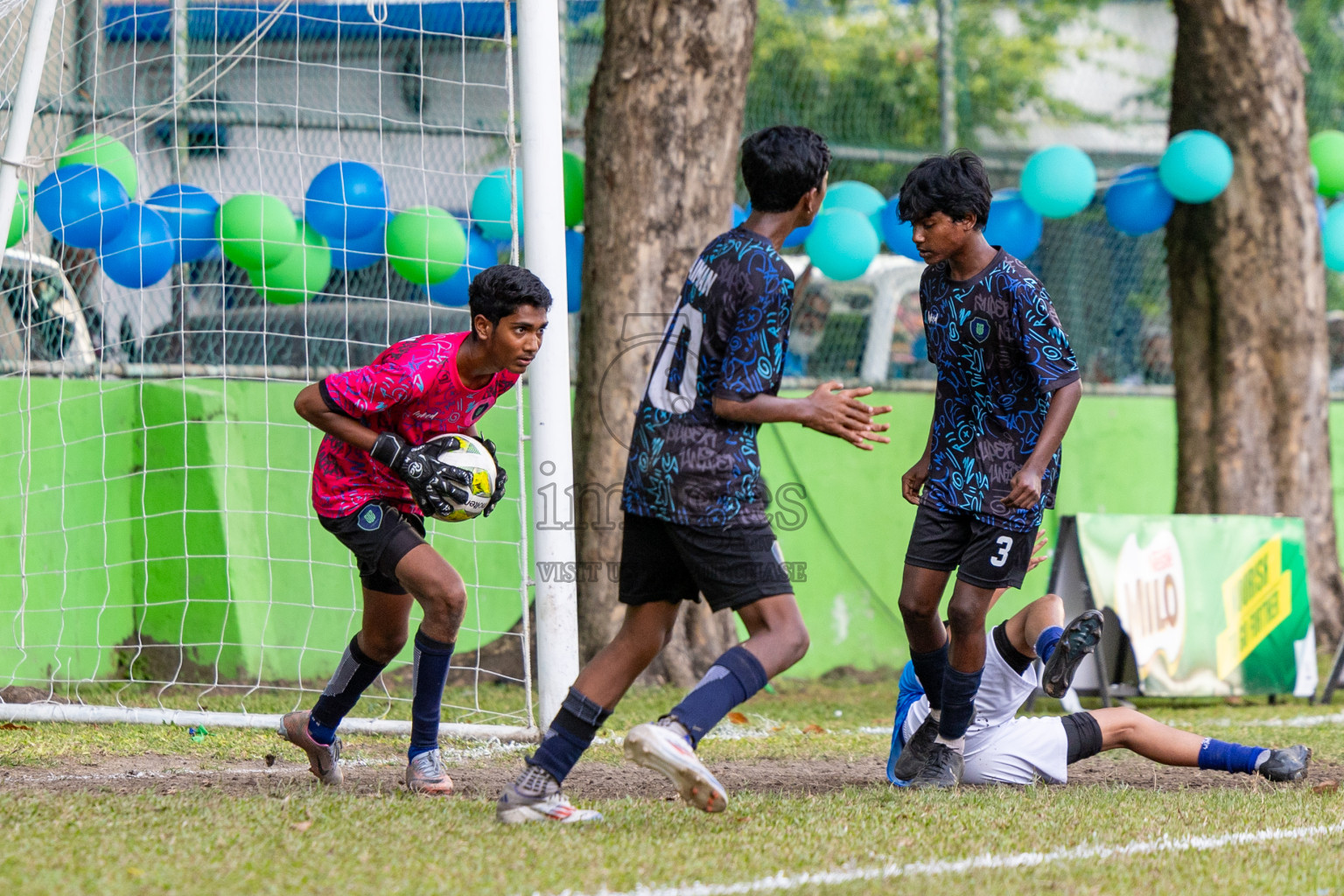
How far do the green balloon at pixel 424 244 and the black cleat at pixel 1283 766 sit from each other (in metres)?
4.50

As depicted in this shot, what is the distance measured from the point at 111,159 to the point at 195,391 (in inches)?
50.2

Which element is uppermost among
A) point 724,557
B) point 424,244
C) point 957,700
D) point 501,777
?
point 424,244

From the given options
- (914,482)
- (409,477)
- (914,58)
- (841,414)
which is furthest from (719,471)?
(914,58)

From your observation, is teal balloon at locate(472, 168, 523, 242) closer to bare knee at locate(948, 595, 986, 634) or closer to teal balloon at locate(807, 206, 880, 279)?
teal balloon at locate(807, 206, 880, 279)

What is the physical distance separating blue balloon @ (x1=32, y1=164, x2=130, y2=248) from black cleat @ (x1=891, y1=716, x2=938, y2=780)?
4694 millimetres

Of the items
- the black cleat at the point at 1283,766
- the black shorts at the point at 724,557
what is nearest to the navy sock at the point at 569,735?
the black shorts at the point at 724,557

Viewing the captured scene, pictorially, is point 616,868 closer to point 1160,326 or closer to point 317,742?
point 317,742

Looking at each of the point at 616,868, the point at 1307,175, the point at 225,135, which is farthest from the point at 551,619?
the point at 1307,175

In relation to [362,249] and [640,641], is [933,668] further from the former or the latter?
[362,249]

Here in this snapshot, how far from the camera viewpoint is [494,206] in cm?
722

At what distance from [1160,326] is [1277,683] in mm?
3801

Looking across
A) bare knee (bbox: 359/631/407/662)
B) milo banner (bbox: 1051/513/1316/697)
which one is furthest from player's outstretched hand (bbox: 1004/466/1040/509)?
milo banner (bbox: 1051/513/1316/697)

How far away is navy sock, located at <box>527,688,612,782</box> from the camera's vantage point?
12.1ft

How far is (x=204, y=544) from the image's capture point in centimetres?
720
